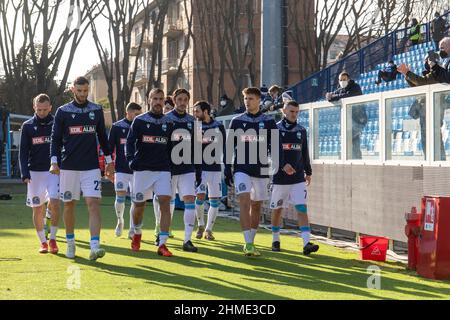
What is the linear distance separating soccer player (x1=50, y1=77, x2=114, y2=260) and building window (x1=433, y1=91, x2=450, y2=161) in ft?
15.5

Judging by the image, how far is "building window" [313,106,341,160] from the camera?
627 inches

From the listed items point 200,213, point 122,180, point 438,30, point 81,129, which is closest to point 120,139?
point 122,180

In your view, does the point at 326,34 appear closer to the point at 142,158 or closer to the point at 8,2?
the point at 8,2

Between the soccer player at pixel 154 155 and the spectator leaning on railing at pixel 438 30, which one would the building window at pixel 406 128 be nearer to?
the soccer player at pixel 154 155

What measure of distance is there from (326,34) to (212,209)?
1114 inches

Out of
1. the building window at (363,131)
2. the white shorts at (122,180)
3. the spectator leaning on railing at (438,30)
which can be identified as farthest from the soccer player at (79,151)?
the spectator leaning on railing at (438,30)

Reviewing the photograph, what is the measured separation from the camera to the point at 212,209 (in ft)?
50.7

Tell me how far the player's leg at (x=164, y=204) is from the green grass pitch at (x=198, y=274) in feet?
0.66

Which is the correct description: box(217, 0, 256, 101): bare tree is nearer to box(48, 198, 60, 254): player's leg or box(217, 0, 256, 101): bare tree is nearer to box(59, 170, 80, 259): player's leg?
box(48, 198, 60, 254): player's leg

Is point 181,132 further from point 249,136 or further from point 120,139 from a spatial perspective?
point 120,139

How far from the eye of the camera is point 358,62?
82.1 feet

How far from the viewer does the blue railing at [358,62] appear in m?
23.0

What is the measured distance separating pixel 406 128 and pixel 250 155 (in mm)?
2650
